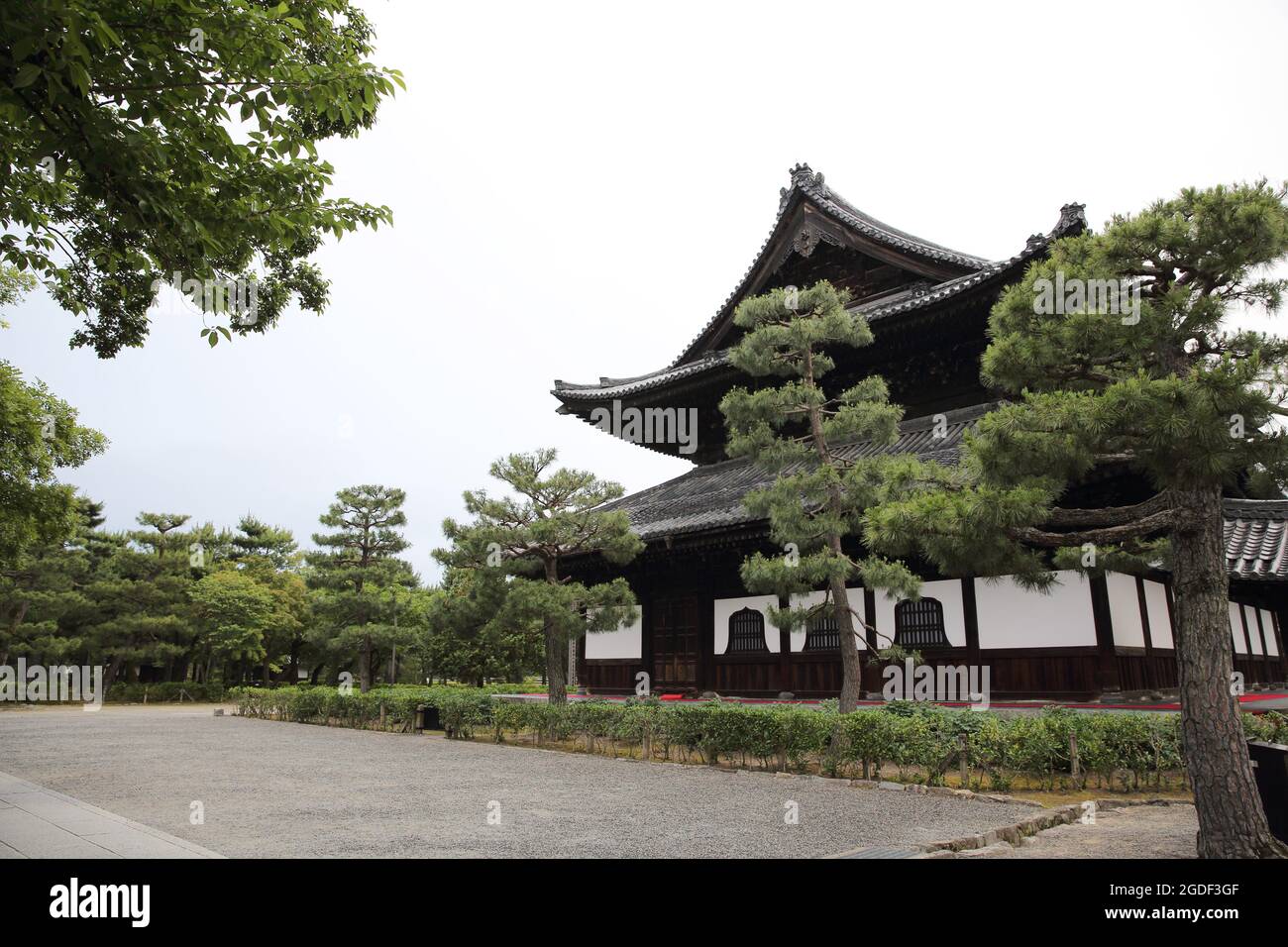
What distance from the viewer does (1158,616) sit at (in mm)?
14852

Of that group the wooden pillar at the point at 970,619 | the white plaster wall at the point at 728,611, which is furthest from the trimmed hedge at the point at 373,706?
the wooden pillar at the point at 970,619

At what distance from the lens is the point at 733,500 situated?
1764 cm

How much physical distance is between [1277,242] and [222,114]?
876 centimetres

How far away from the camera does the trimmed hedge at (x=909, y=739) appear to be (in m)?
10.2

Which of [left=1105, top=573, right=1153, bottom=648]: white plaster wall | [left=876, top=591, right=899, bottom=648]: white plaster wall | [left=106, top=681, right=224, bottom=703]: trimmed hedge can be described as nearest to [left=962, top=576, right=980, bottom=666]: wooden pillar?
[left=876, top=591, right=899, bottom=648]: white plaster wall

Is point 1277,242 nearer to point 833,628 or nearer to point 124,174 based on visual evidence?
point 124,174

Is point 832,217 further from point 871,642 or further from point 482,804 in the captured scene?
point 482,804

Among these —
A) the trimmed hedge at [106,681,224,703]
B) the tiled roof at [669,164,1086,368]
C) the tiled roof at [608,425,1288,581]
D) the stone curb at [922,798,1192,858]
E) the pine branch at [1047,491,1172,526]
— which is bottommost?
the trimmed hedge at [106,681,224,703]

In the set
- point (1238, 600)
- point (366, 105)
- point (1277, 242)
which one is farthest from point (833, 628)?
point (366, 105)

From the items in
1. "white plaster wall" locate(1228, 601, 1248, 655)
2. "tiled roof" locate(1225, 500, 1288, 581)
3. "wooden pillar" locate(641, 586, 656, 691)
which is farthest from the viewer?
"wooden pillar" locate(641, 586, 656, 691)

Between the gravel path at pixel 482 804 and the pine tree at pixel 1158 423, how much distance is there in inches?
106

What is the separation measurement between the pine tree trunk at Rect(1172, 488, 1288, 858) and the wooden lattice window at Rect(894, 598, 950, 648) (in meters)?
8.53

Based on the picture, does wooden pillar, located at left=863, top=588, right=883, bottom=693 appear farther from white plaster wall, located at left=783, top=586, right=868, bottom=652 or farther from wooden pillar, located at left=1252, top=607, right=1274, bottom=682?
wooden pillar, located at left=1252, top=607, right=1274, bottom=682

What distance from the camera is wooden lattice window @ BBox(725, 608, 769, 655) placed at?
1747cm
